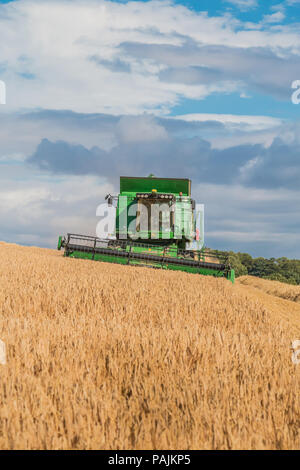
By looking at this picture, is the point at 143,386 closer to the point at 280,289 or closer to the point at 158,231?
the point at 158,231

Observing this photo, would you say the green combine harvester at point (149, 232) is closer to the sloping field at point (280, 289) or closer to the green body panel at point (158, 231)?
the green body panel at point (158, 231)

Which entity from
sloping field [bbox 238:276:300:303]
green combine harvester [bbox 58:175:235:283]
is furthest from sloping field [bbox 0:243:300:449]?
sloping field [bbox 238:276:300:303]

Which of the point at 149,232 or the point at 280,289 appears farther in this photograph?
the point at 280,289

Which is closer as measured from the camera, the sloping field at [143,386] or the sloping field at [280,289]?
the sloping field at [143,386]

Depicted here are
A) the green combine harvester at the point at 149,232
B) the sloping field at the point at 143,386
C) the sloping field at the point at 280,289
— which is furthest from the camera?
the sloping field at the point at 280,289

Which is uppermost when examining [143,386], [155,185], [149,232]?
[155,185]

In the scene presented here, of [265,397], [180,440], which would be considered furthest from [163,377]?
[180,440]

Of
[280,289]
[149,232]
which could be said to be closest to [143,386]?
[149,232]

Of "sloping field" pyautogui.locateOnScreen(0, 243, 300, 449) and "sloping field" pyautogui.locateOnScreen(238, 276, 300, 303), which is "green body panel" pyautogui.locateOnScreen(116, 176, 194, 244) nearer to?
"sloping field" pyautogui.locateOnScreen(0, 243, 300, 449)

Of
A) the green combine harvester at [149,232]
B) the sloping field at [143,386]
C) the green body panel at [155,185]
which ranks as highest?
the green body panel at [155,185]

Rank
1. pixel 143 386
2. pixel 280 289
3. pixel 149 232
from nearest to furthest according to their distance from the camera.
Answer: pixel 143 386, pixel 149 232, pixel 280 289

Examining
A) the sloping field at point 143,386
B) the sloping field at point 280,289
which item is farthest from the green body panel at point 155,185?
the sloping field at point 143,386

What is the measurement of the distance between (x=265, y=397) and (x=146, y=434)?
1192 millimetres
